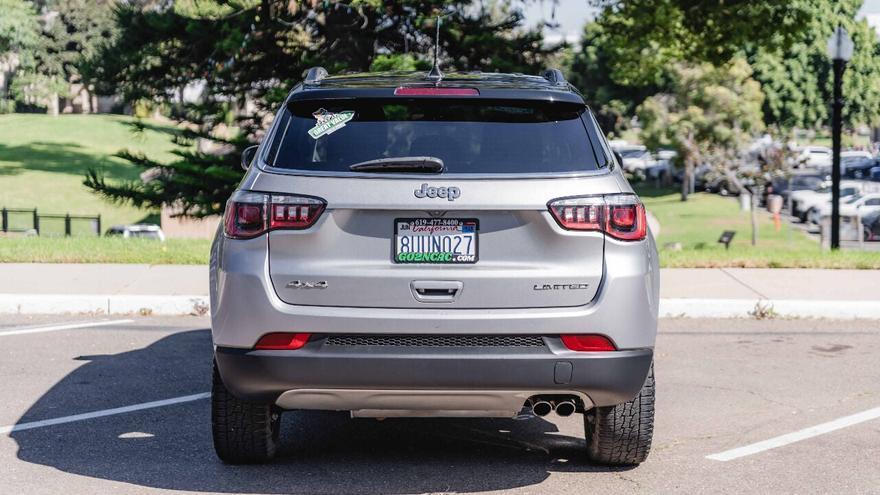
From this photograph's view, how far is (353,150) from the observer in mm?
4984

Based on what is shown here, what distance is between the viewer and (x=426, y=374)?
4.73 m

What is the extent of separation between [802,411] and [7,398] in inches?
184

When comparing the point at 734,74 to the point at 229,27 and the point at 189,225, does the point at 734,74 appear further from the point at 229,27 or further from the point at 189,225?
the point at 229,27

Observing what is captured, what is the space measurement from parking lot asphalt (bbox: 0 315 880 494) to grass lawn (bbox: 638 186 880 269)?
4.02 meters

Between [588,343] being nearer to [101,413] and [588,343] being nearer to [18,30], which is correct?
[101,413]

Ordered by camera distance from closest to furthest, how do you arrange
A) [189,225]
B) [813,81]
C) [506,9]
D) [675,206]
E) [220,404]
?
[220,404] → [506,9] → [189,225] → [675,206] → [813,81]

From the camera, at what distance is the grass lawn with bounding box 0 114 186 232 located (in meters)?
53.7

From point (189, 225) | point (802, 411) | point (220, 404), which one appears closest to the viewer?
point (220, 404)

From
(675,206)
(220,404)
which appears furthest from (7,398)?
(675,206)

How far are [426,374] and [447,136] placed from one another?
3.41ft

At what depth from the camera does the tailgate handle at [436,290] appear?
187 inches

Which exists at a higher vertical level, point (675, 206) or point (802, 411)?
point (802, 411)

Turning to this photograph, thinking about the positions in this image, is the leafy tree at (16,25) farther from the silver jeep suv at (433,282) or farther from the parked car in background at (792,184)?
the silver jeep suv at (433,282)

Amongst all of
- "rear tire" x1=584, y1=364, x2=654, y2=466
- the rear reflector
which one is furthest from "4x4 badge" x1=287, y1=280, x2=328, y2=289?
"rear tire" x1=584, y1=364, x2=654, y2=466
